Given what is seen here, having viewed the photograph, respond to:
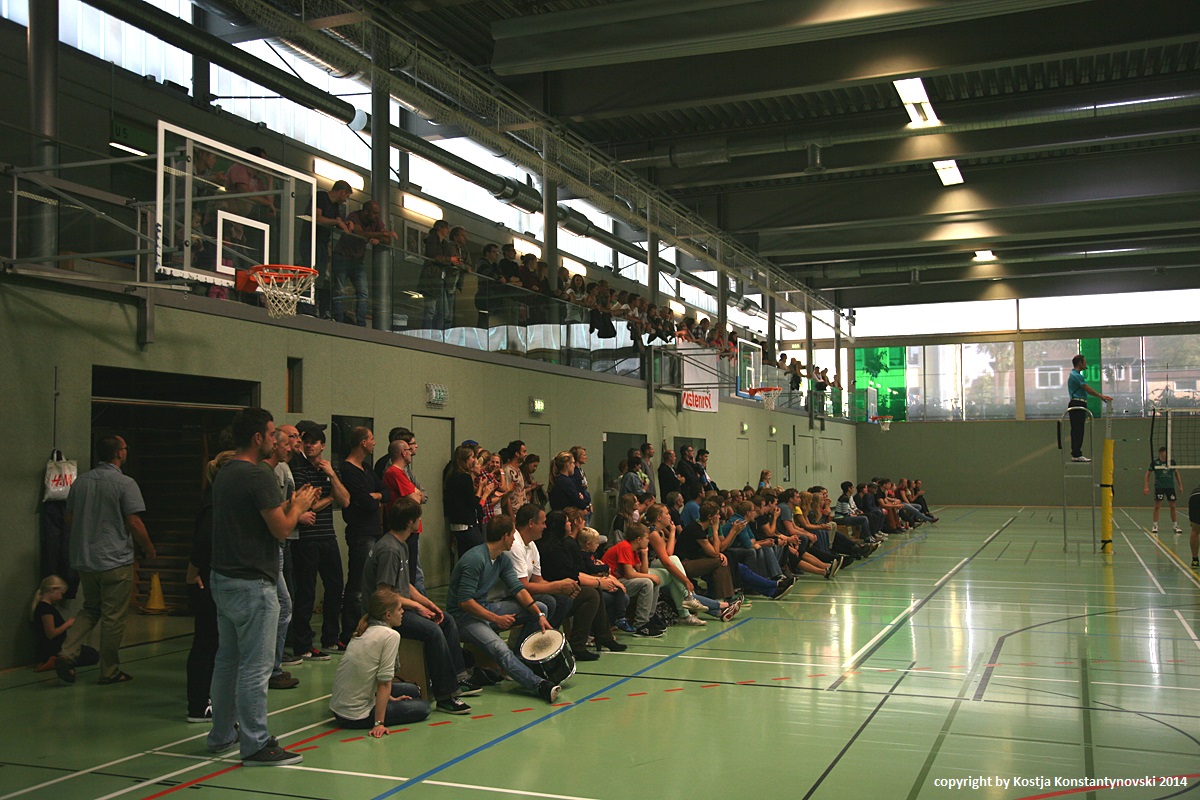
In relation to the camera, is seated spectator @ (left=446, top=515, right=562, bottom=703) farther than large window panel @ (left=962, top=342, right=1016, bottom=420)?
No

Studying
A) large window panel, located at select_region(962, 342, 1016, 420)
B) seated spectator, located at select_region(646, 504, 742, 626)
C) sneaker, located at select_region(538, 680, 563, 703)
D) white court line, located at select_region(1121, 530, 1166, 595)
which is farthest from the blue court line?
large window panel, located at select_region(962, 342, 1016, 420)

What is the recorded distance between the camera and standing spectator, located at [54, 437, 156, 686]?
24.0 ft

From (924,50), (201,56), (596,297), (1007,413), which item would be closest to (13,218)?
(201,56)

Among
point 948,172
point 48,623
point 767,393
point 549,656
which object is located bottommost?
point 549,656

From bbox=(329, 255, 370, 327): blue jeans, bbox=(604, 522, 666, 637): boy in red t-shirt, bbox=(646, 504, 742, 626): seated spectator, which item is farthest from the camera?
bbox=(329, 255, 370, 327): blue jeans

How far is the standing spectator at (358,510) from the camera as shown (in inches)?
332

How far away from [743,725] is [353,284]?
720cm

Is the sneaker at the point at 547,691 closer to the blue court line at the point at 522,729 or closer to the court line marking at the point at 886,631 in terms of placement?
the blue court line at the point at 522,729

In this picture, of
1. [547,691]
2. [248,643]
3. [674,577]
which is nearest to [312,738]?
[248,643]

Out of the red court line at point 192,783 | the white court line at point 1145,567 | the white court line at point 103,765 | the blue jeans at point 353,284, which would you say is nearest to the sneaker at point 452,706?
the white court line at point 103,765

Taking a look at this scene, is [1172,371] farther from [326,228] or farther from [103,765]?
[103,765]

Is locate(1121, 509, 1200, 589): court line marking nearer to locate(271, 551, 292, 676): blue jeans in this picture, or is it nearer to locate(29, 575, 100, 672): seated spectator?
locate(271, 551, 292, 676): blue jeans

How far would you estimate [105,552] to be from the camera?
24.0 feet

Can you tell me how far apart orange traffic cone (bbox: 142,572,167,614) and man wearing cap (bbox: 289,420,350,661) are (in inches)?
142
